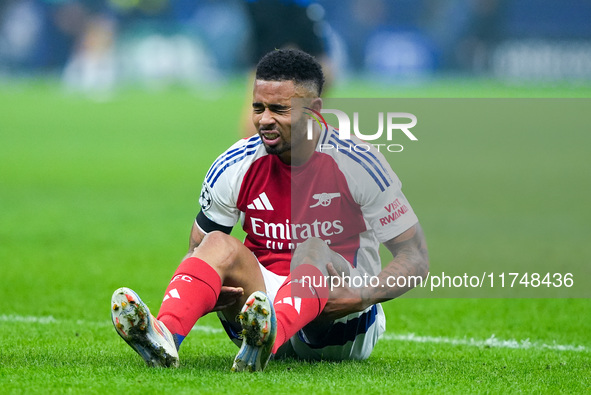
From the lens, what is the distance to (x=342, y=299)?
4195 mm

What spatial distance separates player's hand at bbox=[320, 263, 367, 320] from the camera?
4.20m

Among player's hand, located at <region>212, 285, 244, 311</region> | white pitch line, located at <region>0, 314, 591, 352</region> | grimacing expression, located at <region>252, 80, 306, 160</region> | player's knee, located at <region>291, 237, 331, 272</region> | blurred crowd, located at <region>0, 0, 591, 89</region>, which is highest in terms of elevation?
grimacing expression, located at <region>252, 80, 306, 160</region>

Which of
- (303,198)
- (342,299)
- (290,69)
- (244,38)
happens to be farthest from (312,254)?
(244,38)

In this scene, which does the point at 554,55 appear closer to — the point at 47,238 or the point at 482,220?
the point at 482,220

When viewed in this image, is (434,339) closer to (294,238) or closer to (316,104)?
(294,238)

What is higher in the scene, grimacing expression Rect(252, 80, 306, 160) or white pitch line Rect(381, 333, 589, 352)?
grimacing expression Rect(252, 80, 306, 160)

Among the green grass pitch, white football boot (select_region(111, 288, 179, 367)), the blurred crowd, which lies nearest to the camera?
white football boot (select_region(111, 288, 179, 367))

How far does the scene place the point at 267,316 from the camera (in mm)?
3785

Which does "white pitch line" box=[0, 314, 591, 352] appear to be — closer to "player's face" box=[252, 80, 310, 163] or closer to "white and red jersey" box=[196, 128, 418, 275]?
"white and red jersey" box=[196, 128, 418, 275]

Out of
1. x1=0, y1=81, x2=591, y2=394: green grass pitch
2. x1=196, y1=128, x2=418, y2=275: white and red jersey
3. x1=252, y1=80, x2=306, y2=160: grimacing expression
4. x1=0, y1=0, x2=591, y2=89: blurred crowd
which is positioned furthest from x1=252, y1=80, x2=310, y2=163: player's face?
x1=0, y1=0, x2=591, y2=89: blurred crowd

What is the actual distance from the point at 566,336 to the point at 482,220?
4.22 meters

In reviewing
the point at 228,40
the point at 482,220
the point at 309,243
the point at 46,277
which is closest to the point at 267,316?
the point at 309,243

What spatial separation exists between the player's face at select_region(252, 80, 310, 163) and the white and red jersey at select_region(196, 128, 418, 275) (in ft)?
0.65

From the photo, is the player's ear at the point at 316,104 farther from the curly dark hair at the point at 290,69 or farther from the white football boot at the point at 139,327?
the white football boot at the point at 139,327
